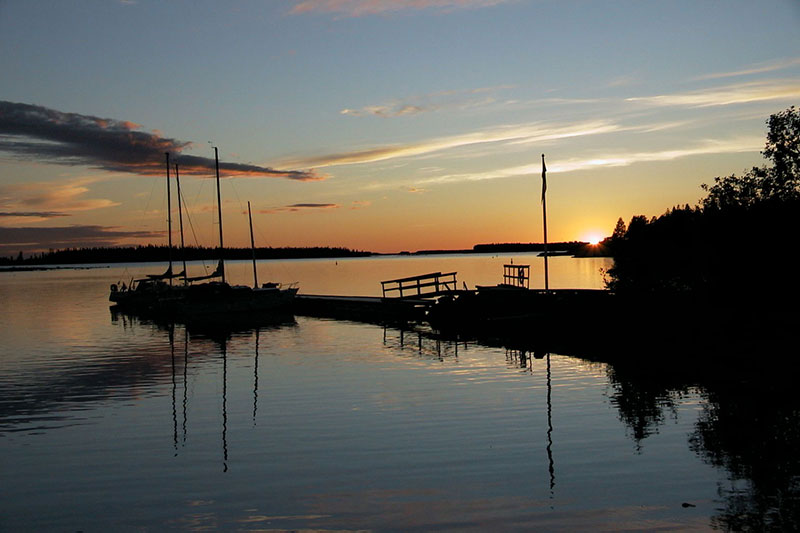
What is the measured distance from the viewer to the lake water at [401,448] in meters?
12.5

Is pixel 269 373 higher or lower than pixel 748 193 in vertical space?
lower

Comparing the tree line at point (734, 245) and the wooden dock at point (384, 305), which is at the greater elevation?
the tree line at point (734, 245)

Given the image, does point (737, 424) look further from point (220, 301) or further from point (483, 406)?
point (220, 301)

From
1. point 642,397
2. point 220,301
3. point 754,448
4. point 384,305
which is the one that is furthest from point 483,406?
point 220,301

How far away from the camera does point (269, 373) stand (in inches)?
1251

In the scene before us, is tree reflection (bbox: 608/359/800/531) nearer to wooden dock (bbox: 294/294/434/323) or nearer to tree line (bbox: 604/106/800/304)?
tree line (bbox: 604/106/800/304)

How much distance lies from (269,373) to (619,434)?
18.1 m

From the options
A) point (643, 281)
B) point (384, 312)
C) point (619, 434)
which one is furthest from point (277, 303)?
point (619, 434)

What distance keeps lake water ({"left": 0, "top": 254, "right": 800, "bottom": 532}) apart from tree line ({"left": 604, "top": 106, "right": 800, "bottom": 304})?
35.1ft

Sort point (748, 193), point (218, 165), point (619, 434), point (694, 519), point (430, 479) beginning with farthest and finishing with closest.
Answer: point (218, 165) → point (748, 193) → point (619, 434) → point (430, 479) → point (694, 519)

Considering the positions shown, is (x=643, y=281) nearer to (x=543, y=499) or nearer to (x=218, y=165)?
(x=543, y=499)

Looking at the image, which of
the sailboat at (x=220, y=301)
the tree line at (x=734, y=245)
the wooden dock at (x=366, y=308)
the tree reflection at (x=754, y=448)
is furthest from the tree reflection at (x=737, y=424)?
the sailboat at (x=220, y=301)

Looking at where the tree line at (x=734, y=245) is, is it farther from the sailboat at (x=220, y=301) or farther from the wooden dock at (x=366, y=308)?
the sailboat at (x=220, y=301)

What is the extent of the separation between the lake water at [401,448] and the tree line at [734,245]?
35.1 ft
